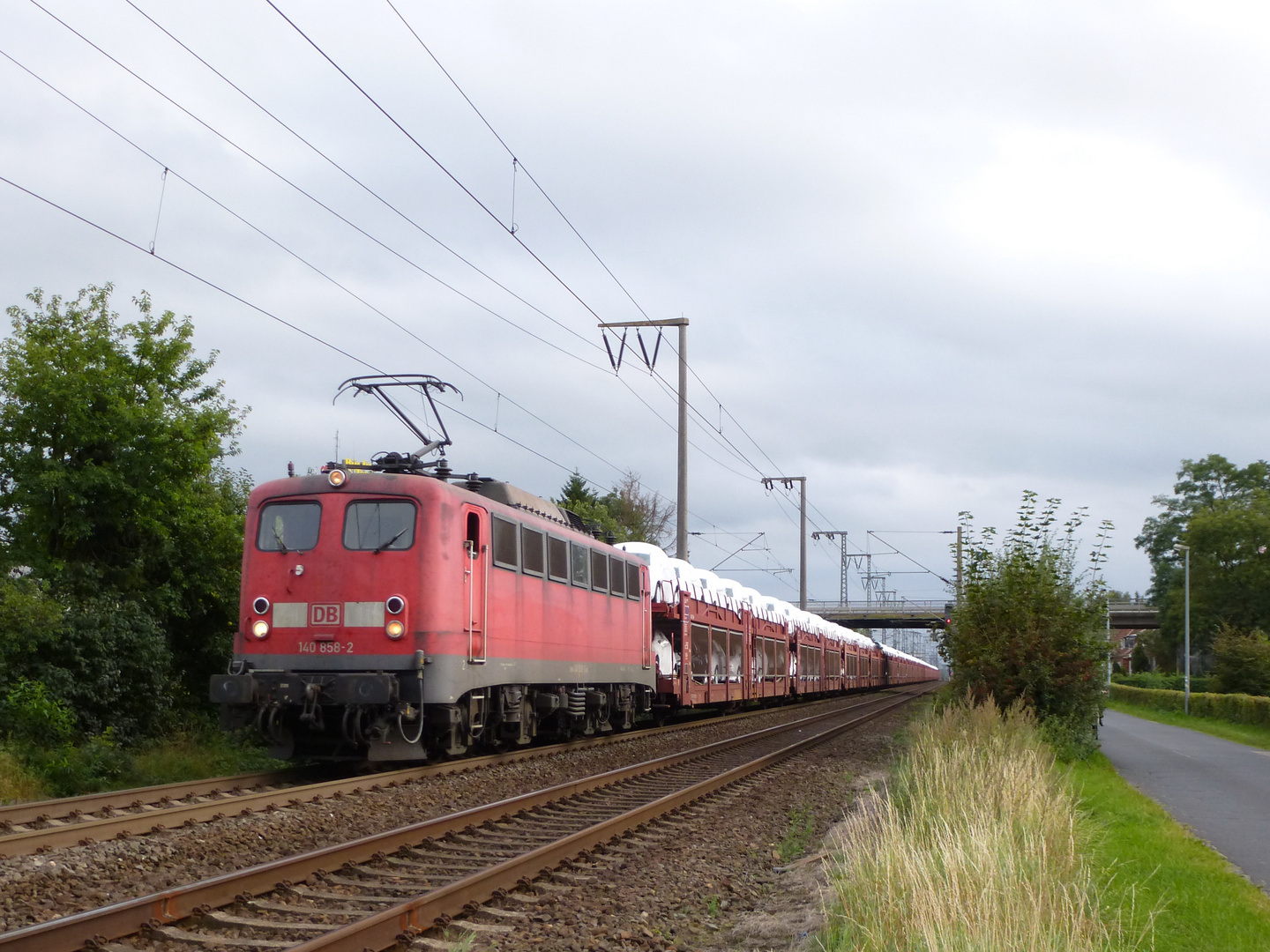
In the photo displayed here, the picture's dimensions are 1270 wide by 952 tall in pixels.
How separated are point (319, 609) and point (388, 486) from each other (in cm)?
151

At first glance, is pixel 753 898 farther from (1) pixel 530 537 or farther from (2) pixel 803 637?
(2) pixel 803 637

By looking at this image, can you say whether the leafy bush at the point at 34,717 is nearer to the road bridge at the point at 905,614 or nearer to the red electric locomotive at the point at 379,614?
the red electric locomotive at the point at 379,614

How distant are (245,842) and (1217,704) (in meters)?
40.0

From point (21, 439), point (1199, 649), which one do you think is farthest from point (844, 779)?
point (1199, 649)

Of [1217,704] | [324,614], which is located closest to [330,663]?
[324,614]

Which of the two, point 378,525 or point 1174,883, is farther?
point 378,525

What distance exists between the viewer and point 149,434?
49.1ft

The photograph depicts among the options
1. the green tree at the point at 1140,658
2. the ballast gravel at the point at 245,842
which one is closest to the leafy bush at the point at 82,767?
the ballast gravel at the point at 245,842

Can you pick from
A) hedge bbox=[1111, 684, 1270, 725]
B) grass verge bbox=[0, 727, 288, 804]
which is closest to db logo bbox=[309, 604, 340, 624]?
grass verge bbox=[0, 727, 288, 804]

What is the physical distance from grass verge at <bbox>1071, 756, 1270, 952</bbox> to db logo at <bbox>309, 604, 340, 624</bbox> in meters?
7.74

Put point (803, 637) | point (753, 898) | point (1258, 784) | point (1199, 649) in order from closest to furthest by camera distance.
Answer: point (753, 898), point (1258, 784), point (803, 637), point (1199, 649)

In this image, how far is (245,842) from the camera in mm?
8539

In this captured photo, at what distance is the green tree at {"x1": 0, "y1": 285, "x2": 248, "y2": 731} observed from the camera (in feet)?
46.8

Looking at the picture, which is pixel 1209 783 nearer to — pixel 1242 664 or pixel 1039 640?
pixel 1039 640
